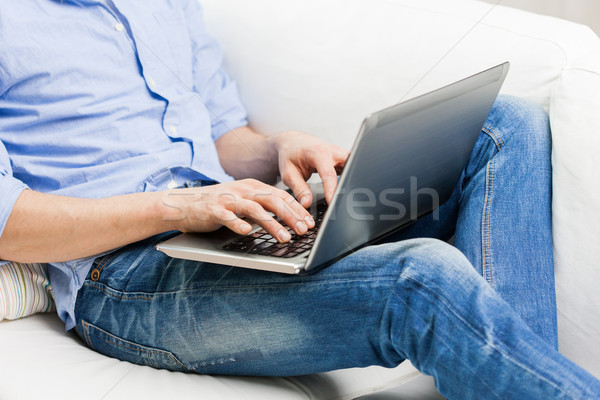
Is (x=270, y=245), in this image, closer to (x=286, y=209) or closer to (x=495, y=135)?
(x=286, y=209)

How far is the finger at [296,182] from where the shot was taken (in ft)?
3.22

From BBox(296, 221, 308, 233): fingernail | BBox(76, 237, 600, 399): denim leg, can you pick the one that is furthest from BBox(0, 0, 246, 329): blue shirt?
BBox(296, 221, 308, 233): fingernail

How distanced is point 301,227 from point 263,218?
0.06m

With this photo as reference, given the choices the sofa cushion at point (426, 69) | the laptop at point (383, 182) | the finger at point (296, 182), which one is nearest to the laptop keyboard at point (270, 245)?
the laptop at point (383, 182)

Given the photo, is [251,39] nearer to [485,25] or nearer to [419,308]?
[485,25]

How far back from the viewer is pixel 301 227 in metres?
0.81

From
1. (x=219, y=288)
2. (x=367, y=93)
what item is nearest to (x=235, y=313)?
(x=219, y=288)

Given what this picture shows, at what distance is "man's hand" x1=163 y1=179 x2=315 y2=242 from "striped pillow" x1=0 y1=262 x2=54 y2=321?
30 cm

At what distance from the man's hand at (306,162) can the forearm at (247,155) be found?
0.09m

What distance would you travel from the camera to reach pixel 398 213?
884 mm

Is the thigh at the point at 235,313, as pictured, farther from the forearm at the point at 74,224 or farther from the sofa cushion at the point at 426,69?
the sofa cushion at the point at 426,69

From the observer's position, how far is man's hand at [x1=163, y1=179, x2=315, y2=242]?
0.78m

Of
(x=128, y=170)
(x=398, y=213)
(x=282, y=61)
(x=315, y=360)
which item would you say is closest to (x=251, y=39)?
(x=282, y=61)

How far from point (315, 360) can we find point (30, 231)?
443mm
